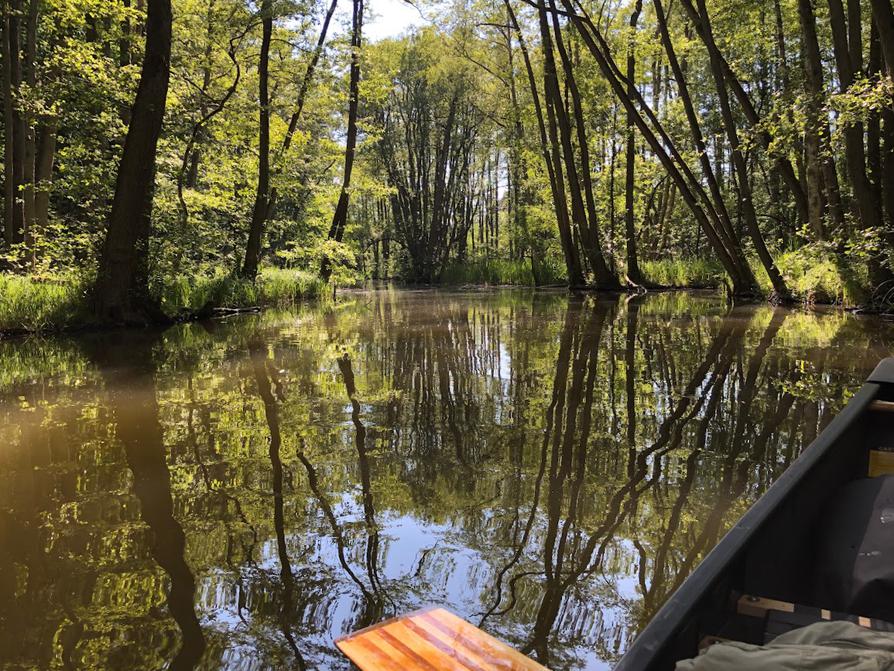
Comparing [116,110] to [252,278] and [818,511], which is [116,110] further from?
[818,511]

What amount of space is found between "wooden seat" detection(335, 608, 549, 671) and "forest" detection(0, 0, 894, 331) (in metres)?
8.12

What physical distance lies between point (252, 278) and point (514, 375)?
10426mm

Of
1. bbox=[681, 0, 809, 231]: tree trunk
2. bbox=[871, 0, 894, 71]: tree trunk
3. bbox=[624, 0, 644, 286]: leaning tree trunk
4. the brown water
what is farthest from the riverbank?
bbox=[871, 0, 894, 71]: tree trunk

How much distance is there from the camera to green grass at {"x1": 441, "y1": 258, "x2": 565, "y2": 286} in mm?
24266

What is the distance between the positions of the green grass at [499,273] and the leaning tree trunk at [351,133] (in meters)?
8.49

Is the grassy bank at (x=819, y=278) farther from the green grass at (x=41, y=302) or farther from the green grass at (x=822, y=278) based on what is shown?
the green grass at (x=41, y=302)

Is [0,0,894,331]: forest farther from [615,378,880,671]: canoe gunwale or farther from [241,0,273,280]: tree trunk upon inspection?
[615,378,880,671]: canoe gunwale

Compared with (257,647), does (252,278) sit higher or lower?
higher

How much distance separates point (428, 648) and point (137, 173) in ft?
30.3

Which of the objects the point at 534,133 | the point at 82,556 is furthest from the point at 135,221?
the point at 534,133

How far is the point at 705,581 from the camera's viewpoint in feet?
3.82

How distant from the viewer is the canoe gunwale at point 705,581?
968mm

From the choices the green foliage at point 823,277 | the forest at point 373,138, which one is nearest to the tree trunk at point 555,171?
the forest at point 373,138

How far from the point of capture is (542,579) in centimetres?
220
